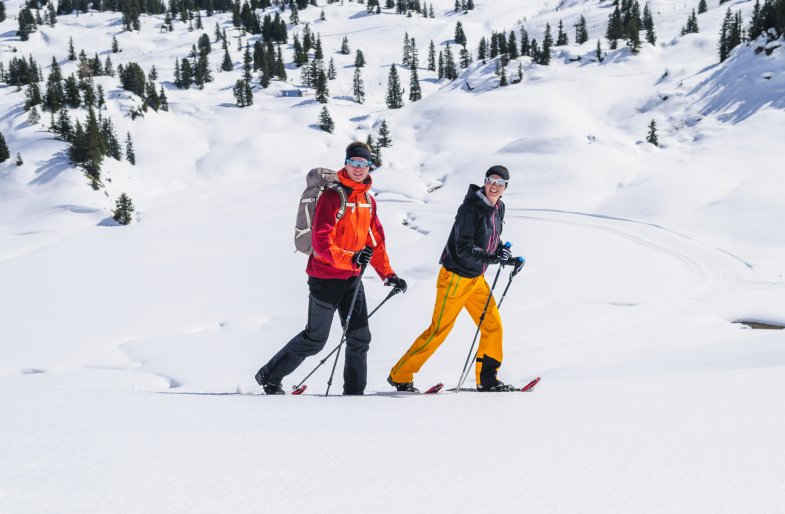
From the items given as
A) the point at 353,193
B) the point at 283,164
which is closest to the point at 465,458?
the point at 353,193

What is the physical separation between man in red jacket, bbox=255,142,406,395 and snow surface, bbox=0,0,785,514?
49cm

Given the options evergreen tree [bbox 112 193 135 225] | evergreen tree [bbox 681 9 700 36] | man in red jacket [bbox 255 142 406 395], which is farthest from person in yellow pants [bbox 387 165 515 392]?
evergreen tree [bbox 681 9 700 36]

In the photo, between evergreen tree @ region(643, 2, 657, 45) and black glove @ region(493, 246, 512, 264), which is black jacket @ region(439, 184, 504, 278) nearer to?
black glove @ region(493, 246, 512, 264)

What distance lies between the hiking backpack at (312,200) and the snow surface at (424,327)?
4.53ft

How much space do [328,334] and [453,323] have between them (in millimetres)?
1258

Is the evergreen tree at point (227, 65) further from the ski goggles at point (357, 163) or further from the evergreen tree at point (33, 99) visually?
the ski goggles at point (357, 163)

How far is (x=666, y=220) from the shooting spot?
20.5 meters

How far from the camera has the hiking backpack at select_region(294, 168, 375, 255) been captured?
161 inches

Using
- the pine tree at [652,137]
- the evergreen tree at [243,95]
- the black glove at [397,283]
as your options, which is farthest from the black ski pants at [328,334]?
the evergreen tree at [243,95]

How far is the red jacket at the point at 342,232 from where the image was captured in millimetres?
4012

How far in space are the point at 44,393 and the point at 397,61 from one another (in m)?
93.6

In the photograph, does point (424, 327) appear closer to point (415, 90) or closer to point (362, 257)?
point (362, 257)

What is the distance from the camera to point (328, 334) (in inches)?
168

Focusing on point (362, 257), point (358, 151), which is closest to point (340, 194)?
point (358, 151)
